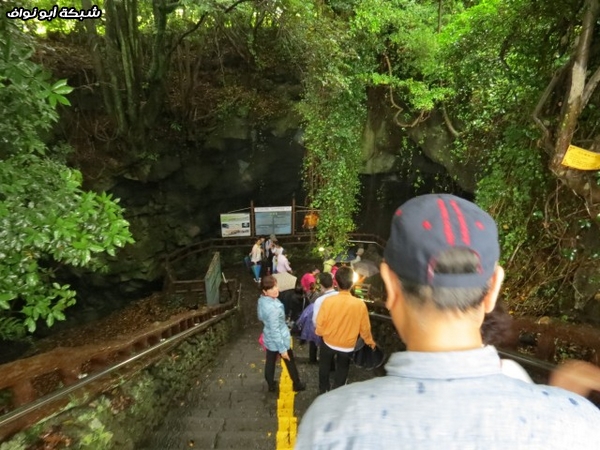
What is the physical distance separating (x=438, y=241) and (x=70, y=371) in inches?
147

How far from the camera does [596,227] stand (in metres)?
4.11

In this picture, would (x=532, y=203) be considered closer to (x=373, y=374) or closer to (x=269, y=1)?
(x=373, y=374)

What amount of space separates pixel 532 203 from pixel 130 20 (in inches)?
334

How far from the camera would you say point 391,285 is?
1027 mm

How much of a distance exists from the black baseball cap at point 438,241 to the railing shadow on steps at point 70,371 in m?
3.09

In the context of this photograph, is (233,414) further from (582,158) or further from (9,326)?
(582,158)

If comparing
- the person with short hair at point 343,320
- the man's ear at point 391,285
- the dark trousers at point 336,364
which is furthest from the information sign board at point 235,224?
the man's ear at point 391,285

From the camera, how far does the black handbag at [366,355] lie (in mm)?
4090

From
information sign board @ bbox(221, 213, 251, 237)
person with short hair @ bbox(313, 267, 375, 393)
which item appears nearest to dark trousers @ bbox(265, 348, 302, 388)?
person with short hair @ bbox(313, 267, 375, 393)

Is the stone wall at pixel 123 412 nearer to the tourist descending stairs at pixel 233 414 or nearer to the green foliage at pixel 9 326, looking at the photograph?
the tourist descending stairs at pixel 233 414

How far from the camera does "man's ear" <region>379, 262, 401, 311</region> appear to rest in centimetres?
100

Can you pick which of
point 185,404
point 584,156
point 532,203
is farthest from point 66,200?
point 532,203

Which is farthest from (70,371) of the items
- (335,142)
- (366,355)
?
(335,142)

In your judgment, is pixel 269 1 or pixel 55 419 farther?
pixel 269 1
